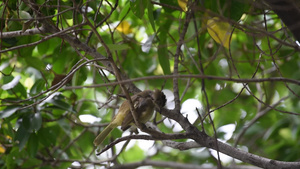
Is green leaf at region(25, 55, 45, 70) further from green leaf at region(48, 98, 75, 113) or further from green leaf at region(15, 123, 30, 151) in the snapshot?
green leaf at region(15, 123, 30, 151)

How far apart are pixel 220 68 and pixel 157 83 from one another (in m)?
0.81

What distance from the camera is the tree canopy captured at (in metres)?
2.54

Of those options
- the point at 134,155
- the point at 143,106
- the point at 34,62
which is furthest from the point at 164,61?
the point at 134,155

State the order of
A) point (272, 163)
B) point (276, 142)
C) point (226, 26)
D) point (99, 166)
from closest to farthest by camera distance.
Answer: point (272, 163)
point (226, 26)
point (99, 166)
point (276, 142)

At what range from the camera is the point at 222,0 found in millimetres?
3170

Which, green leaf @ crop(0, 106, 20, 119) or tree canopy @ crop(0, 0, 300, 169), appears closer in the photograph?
tree canopy @ crop(0, 0, 300, 169)

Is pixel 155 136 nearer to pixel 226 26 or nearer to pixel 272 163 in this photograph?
pixel 272 163

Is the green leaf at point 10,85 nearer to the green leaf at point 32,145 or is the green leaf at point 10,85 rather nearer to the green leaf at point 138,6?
the green leaf at point 32,145

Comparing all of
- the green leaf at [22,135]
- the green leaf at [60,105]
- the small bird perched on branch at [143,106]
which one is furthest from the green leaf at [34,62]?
the small bird perched on branch at [143,106]

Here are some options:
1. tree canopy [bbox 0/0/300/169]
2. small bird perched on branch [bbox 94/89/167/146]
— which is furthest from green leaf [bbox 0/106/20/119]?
small bird perched on branch [bbox 94/89/167/146]

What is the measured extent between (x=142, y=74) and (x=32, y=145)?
1674mm

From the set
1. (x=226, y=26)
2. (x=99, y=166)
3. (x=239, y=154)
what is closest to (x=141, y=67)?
(x=99, y=166)

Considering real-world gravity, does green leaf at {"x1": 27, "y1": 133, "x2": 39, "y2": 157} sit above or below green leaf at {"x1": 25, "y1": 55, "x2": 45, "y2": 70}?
below

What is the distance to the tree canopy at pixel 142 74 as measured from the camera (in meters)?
2.54
